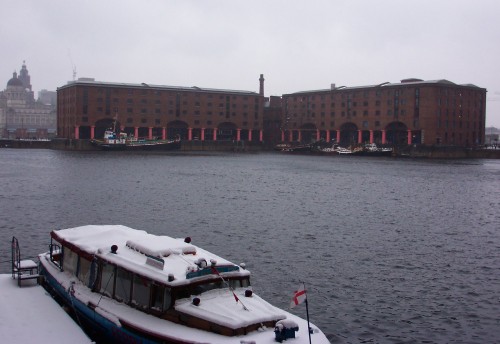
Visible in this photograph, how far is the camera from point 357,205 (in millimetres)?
51062

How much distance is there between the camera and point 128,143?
14612cm

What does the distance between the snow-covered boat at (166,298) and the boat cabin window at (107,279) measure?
29 millimetres

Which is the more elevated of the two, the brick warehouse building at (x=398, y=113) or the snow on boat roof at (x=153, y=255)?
the brick warehouse building at (x=398, y=113)

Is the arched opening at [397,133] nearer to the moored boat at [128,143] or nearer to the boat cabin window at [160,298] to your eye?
the moored boat at [128,143]

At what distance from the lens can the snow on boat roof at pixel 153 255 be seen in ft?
47.1

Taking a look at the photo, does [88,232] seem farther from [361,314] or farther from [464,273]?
[464,273]

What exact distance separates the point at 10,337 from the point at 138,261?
12.5ft

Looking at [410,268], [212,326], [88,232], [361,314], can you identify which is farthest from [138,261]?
[410,268]

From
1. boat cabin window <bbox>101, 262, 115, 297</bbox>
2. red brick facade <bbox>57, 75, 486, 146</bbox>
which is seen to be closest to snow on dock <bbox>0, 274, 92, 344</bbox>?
boat cabin window <bbox>101, 262, 115, 297</bbox>

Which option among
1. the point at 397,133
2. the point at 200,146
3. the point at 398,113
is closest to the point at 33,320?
the point at 398,113

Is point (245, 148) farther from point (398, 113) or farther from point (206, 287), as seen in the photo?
point (206, 287)

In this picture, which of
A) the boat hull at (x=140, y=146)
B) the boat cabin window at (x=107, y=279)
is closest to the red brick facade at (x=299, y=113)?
the boat hull at (x=140, y=146)

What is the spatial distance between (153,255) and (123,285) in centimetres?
120

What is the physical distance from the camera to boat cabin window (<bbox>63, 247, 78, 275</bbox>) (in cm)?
1823
